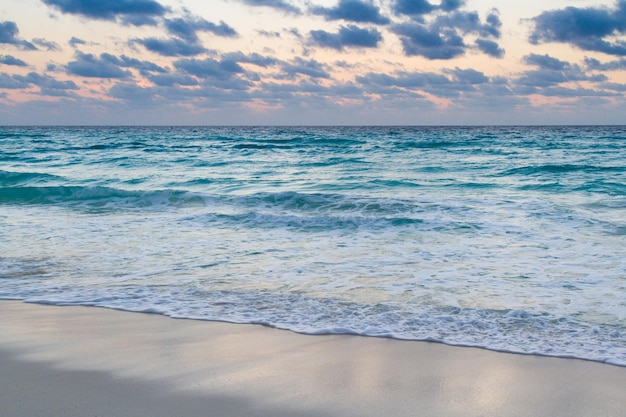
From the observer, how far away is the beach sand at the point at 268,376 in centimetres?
357

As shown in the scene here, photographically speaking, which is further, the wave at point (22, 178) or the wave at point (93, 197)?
the wave at point (22, 178)

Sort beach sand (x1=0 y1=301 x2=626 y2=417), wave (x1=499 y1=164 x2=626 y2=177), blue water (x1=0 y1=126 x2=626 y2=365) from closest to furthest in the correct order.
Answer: beach sand (x1=0 y1=301 x2=626 y2=417), blue water (x1=0 y1=126 x2=626 y2=365), wave (x1=499 y1=164 x2=626 y2=177)

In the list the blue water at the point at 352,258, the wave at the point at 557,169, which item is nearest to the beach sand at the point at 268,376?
the blue water at the point at 352,258

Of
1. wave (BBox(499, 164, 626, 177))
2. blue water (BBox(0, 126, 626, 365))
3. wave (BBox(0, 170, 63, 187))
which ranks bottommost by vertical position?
blue water (BBox(0, 126, 626, 365))

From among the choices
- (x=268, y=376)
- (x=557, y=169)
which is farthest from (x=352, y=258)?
(x=557, y=169)

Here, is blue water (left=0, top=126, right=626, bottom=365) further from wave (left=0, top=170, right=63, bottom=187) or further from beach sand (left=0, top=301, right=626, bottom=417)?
wave (left=0, top=170, right=63, bottom=187)

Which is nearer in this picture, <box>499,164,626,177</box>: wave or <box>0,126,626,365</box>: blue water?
<box>0,126,626,365</box>: blue water

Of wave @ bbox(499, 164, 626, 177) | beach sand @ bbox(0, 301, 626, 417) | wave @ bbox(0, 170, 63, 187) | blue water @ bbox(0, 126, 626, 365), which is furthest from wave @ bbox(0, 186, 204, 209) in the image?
wave @ bbox(499, 164, 626, 177)

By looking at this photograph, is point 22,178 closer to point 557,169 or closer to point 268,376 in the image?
point 268,376

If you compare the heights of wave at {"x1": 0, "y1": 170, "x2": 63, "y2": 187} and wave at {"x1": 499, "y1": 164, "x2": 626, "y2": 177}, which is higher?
wave at {"x1": 499, "y1": 164, "x2": 626, "y2": 177}

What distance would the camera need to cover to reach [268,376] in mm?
4090

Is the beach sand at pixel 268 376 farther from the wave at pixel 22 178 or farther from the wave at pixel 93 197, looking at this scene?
the wave at pixel 22 178

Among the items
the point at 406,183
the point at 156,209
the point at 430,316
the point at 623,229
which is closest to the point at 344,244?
the point at 430,316

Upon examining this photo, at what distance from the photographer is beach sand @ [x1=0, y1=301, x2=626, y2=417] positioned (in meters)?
3.57
